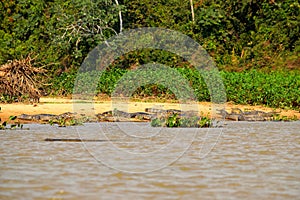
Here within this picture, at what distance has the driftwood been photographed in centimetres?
2194

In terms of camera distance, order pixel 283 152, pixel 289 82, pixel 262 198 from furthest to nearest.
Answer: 1. pixel 289 82
2. pixel 283 152
3. pixel 262 198

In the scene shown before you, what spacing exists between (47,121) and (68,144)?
560 centimetres

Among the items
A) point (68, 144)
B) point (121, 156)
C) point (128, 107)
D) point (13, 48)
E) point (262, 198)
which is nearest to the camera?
point (262, 198)

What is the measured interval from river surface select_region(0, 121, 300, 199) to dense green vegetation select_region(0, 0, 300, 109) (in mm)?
12158

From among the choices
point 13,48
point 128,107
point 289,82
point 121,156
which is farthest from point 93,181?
point 13,48

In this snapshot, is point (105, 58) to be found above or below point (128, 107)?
above

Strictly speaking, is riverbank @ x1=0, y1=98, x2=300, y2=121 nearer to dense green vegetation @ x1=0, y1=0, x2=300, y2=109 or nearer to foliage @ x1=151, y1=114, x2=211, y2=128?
foliage @ x1=151, y1=114, x2=211, y2=128

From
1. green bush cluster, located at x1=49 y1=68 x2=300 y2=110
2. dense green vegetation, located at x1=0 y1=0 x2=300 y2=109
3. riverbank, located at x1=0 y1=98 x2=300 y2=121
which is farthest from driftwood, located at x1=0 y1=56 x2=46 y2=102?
dense green vegetation, located at x1=0 y1=0 x2=300 y2=109

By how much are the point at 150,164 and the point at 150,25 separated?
2775 cm

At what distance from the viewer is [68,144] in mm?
14938

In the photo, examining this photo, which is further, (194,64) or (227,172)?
(194,64)

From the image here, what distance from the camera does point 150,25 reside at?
38.8 metres

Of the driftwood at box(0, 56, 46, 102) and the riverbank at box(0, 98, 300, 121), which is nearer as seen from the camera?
the riverbank at box(0, 98, 300, 121)

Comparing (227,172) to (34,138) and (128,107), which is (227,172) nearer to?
(34,138)
